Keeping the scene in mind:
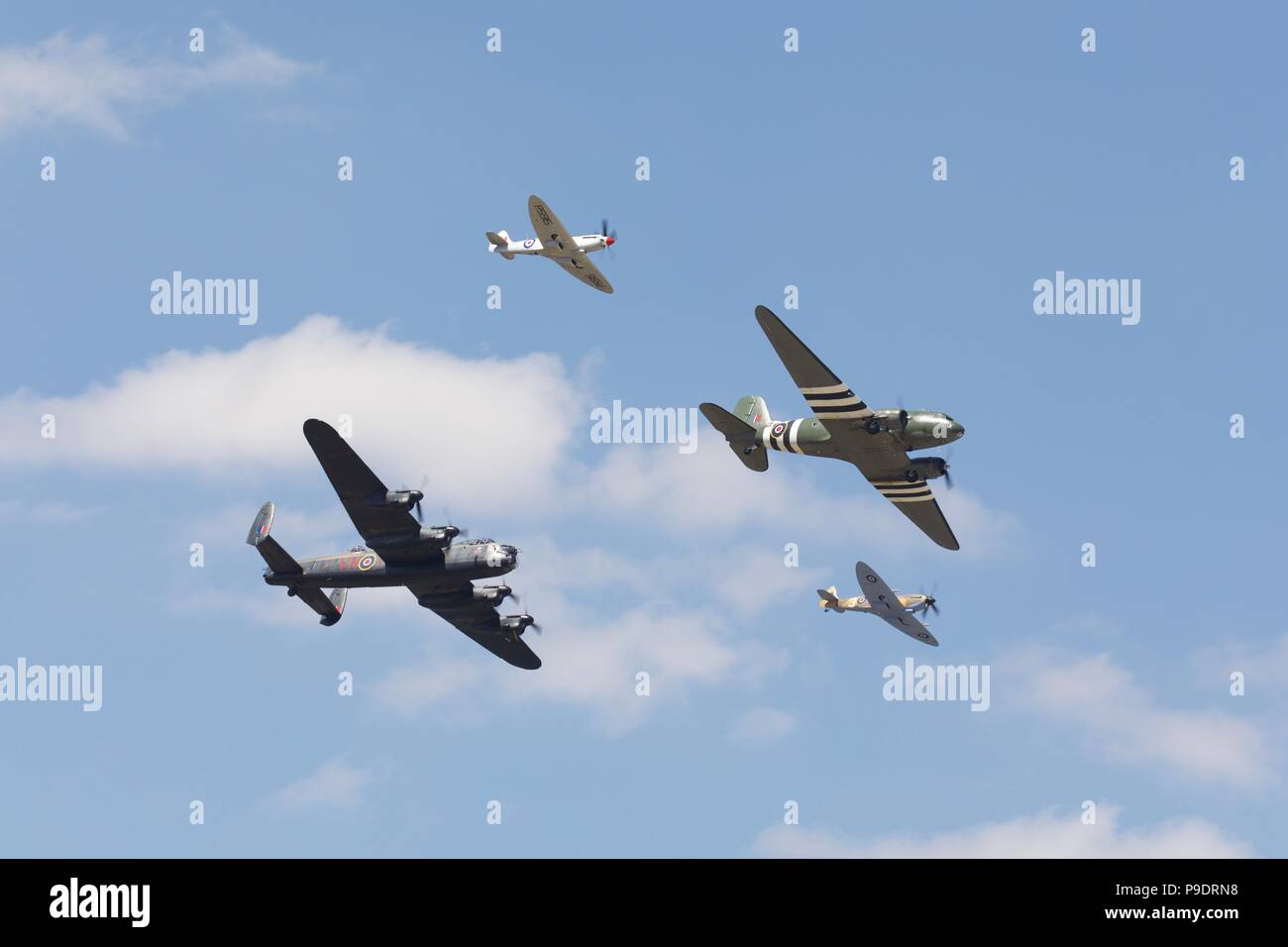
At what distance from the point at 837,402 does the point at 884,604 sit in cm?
2693

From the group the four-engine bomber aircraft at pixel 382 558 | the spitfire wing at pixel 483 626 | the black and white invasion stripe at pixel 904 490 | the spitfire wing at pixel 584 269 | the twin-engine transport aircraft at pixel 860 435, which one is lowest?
the spitfire wing at pixel 483 626

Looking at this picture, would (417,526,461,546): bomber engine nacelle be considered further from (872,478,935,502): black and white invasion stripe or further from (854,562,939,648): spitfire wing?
(854,562,939,648): spitfire wing

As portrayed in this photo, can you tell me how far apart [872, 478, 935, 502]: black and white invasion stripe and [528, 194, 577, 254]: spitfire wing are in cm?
2732

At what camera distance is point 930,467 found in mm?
62188

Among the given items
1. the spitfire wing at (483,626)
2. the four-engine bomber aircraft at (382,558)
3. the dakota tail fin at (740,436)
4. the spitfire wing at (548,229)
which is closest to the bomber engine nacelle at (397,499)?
the four-engine bomber aircraft at (382,558)

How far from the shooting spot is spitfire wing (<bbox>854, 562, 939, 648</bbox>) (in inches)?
3329

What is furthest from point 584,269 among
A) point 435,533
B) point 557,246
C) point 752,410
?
point 435,533

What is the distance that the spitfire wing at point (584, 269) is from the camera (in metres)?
85.2

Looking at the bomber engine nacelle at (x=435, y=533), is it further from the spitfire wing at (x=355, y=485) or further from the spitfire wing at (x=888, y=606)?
the spitfire wing at (x=888, y=606)

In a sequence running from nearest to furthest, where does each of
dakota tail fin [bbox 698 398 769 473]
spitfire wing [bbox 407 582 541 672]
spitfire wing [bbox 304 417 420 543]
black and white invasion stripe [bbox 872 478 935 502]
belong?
spitfire wing [bbox 304 417 420 543] < black and white invasion stripe [bbox 872 478 935 502] < spitfire wing [bbox 407 582 541 672] < dakota tail fin [bbox 698 398 769 473]

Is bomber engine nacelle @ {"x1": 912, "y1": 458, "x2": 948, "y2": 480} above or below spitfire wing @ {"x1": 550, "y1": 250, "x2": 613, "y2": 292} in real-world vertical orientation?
below

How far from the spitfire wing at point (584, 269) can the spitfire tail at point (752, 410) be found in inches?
745

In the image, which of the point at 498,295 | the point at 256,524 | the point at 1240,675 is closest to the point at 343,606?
the point at 256,524

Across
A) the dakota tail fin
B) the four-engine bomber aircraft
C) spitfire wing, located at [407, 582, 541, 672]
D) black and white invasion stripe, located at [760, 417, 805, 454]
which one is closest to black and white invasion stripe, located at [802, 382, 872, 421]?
black and white invasion stripe, located at [760, 417, 805, 454]
